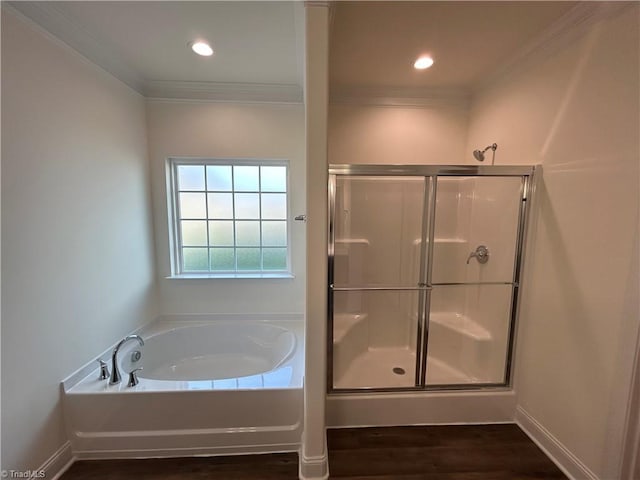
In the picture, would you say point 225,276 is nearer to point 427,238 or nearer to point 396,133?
point 427,238

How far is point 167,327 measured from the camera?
7.87ft

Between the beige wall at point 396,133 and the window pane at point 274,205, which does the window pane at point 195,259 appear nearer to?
the window pane at point 274,205

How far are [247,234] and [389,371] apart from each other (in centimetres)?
174

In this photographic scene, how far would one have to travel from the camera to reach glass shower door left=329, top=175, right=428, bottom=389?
2.06m

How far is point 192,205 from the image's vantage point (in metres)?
2.55

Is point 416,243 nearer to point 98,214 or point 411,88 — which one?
point 411,88

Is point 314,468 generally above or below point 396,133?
below

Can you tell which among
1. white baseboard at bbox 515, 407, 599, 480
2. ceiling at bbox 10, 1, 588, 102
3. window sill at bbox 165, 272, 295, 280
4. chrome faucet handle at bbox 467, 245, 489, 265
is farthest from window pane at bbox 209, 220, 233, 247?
white baseboard at bbox 515, 407, 599, 480

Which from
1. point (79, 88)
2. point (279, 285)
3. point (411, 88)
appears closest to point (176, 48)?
point (79, 88)

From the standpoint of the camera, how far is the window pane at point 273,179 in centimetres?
256

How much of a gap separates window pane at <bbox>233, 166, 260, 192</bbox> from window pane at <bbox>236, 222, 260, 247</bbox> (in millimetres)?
334

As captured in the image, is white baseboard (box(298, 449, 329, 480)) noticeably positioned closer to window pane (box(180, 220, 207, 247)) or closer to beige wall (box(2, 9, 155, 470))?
beige wall (box(2, 9, 155, 470))

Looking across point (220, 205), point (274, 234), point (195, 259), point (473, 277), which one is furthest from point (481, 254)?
point (195, 259)

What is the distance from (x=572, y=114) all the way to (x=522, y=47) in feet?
1.95
